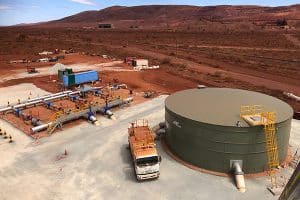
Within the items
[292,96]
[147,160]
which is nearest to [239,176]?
[147,160]

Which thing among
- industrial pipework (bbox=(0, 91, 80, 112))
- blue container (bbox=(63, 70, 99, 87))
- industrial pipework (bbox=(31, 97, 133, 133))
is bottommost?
industrial pipework (bbox=(31, 97, 133, 133))

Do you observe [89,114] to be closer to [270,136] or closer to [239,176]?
[239,176]

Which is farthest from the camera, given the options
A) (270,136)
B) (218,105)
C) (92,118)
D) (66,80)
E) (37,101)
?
(66,80)

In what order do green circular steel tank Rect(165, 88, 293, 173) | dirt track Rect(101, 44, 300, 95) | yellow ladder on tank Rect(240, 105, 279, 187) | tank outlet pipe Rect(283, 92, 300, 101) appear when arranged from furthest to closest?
dirt track Rect(101, 44, 300, 95)
tank outlet pipe Rect(283, 92, 300, 101)
green circular steel tank Rect(165, 88, 293, 173)
yellow ladder on tank Rect(240, 105, 279, 187)

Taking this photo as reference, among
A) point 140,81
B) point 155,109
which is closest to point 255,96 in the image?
point 155,109

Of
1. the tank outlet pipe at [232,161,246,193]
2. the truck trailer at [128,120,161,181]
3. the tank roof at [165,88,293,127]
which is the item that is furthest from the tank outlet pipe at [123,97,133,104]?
the tank outlet pipe at [232,161,246,193]

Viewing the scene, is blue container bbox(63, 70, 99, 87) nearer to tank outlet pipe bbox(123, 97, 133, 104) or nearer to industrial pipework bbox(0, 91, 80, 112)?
industrial pipework bbox(0, 91, 80, 112)

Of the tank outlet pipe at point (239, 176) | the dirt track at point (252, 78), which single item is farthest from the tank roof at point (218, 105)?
the dirt track at point (252, 78)
